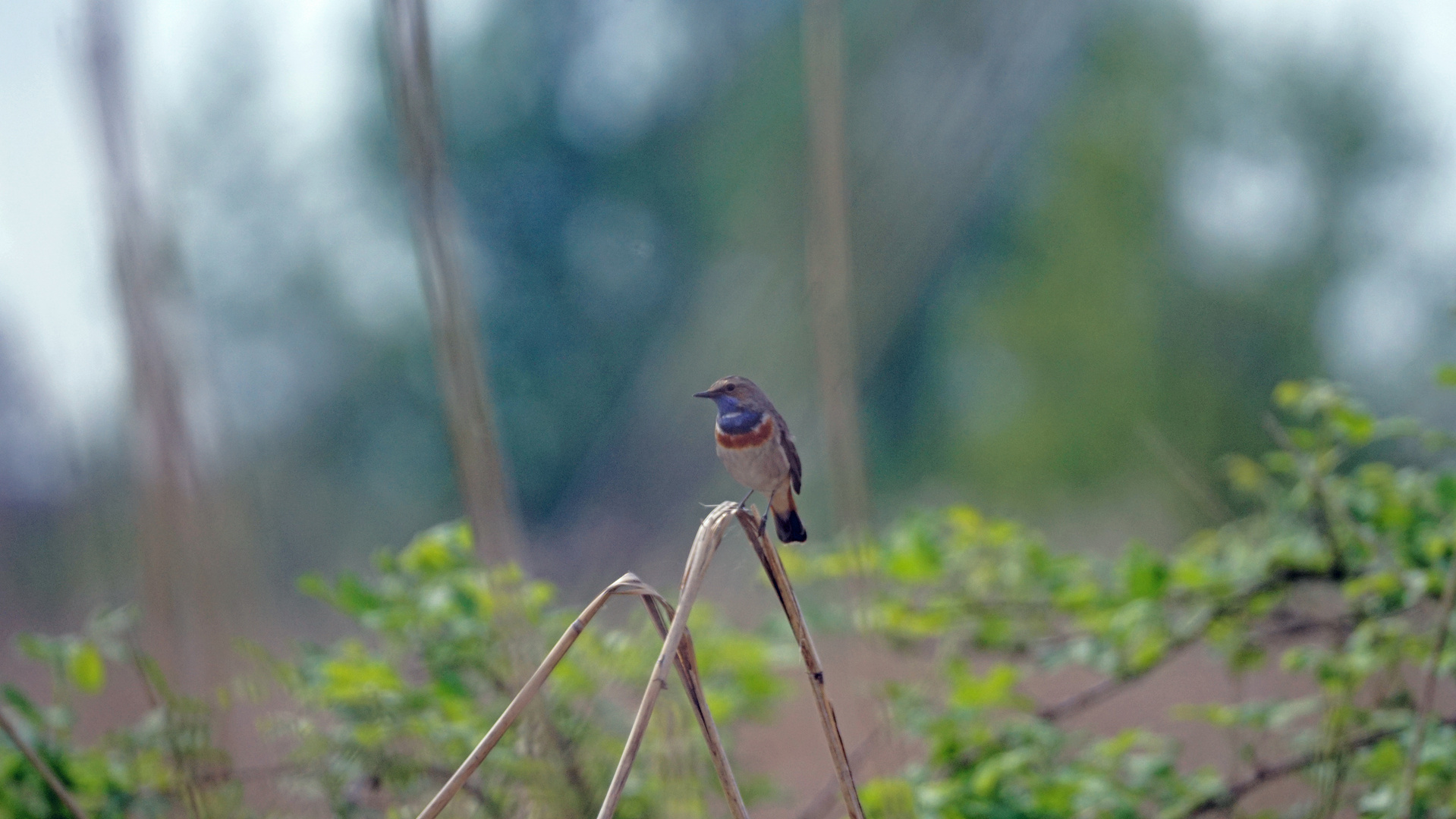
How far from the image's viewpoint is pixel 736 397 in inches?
76.9

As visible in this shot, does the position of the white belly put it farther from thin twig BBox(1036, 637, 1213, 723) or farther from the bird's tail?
thin twig BBox(1036, 637, 1213, 723)

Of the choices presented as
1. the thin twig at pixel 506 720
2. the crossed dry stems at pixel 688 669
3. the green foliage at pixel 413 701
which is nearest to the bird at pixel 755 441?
the green foliage at pixel 413 701

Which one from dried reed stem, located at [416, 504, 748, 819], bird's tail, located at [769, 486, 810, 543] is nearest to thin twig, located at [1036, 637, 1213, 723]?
bird's tail, located at [769, 486, 810, 543]

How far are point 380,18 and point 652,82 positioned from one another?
6.92 m

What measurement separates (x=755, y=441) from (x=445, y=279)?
113 centimetres

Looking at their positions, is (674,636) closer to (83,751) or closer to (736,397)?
(736,397)

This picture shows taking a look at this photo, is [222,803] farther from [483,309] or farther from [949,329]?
[949,329]

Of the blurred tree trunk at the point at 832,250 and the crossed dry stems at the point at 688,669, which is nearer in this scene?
the crossed dry stems at the point at 688,669

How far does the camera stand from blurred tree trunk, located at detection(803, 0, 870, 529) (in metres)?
1.02

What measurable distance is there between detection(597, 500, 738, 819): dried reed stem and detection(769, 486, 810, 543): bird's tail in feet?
3.24

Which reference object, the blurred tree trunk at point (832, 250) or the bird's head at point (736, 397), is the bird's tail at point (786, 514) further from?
the blurred tree trunk at point (832, 250)

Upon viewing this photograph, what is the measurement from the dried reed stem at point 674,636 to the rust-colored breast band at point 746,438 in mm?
891

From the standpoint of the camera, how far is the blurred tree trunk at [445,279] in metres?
0.84

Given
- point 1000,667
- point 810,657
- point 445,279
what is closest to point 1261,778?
point 1000,667
